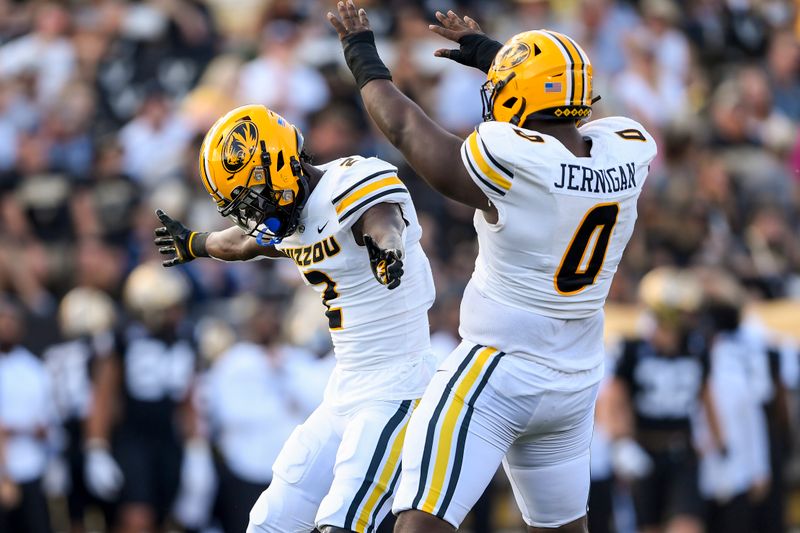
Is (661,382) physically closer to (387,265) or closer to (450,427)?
(450,427)

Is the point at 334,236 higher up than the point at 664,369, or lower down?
higher up

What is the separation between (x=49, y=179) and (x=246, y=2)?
3.92 m

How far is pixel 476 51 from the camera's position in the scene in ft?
19.2

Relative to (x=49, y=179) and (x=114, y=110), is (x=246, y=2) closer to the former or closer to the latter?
(x=114, y=110)

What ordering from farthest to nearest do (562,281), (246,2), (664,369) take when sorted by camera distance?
(246,2) < (664,369) < (562,281)

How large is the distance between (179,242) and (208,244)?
0.18 metres

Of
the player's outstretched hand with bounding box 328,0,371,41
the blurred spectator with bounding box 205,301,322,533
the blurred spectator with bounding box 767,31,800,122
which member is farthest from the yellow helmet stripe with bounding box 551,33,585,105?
the blurred spectator with bounding box 767,31,800,122

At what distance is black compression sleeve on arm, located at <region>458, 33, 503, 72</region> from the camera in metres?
5.81

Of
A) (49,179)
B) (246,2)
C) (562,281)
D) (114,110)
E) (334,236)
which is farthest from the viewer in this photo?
(246,2)

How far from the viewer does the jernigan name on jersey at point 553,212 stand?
506cm

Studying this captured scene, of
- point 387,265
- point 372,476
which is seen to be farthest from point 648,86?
point 387,265

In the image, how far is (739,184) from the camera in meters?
13.1

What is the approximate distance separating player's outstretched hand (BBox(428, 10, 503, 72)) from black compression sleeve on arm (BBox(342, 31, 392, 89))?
31 centimetres

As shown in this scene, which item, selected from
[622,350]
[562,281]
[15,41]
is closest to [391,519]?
[622,350]
